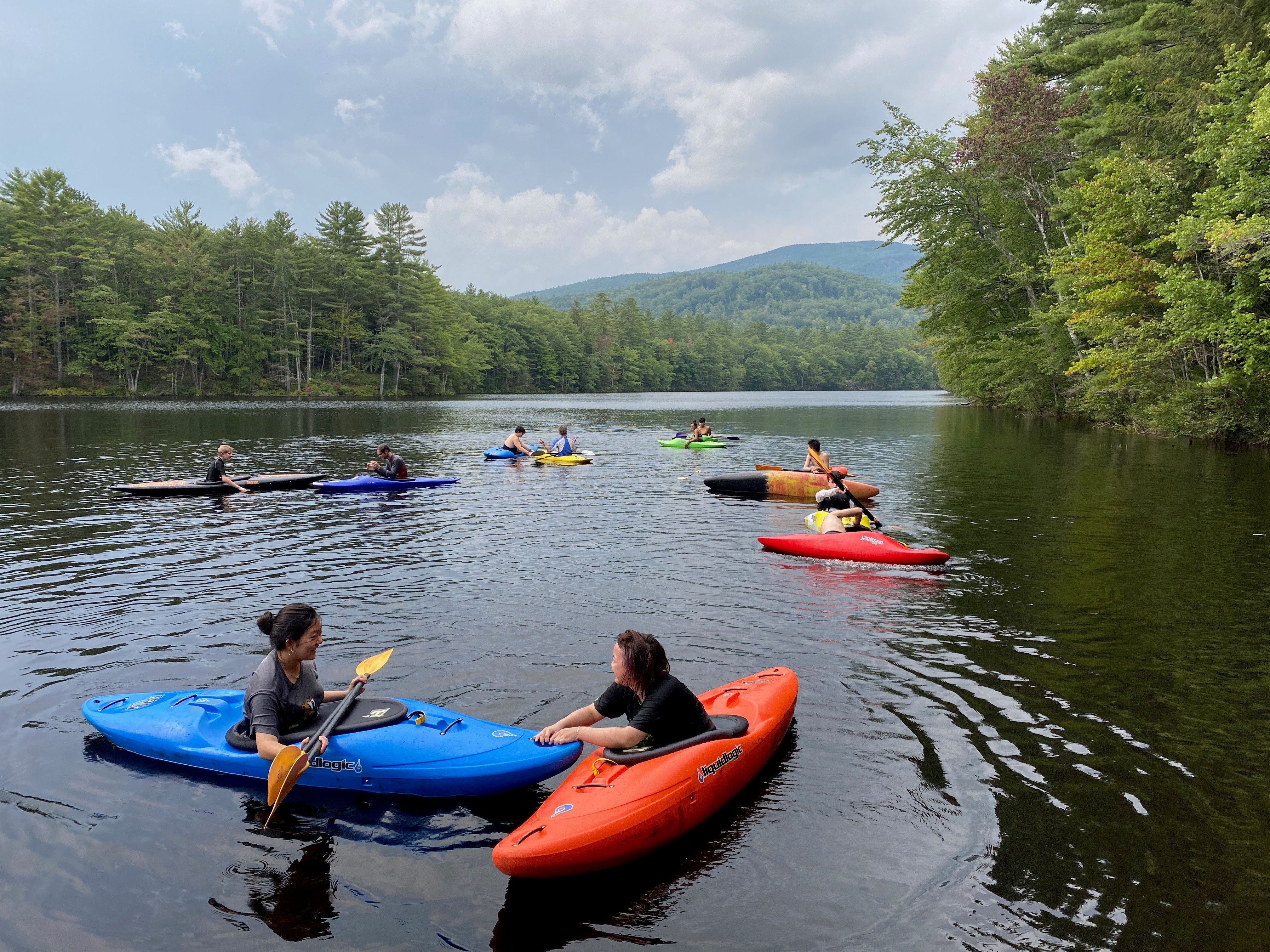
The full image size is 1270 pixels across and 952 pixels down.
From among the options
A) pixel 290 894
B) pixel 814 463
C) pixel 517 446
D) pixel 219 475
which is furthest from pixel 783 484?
pixel 290 894

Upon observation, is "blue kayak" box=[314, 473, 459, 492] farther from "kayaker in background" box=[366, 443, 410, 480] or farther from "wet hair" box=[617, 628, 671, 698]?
"wet hair" box=[617, 628, 671, 698]

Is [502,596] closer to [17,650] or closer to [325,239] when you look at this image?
[17,650]

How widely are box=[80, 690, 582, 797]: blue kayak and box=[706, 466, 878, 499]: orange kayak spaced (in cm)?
1288

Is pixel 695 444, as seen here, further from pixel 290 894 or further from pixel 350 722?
pixel 290 894

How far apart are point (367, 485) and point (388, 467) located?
68cm

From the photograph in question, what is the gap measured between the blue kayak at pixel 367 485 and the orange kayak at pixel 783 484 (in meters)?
7.42

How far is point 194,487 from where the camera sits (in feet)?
55.0

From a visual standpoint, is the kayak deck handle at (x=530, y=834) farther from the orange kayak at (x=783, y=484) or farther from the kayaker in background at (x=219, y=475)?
the kayaker in background at (x=219, y=475)

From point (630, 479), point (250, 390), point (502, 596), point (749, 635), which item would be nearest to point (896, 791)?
point (749, 635)

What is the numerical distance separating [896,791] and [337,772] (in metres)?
3.89

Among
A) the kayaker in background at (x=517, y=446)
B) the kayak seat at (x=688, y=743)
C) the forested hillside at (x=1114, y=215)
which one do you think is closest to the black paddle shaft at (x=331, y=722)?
the kayak seat at (x=688, y=743)

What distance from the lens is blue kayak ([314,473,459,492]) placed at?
59.0 ft

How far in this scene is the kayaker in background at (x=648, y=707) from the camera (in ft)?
16.5

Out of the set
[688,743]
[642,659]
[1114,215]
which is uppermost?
[1114,215]
